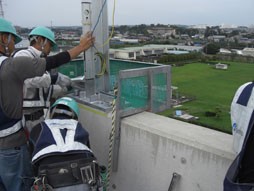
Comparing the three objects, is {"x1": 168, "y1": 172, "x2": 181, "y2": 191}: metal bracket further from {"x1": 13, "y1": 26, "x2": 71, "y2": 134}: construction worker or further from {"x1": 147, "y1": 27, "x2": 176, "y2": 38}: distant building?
{"x1": 147, "y1": 27, "x2": 176, "y2": 38}: distant building

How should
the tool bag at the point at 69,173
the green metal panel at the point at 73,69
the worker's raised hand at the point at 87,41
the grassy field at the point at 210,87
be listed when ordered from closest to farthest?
the tool bag at the point at 69,173
the worker's raised hand at the point at 87,41
the green metal panel at the point at 73,69
the grassy field at the point at 210,87

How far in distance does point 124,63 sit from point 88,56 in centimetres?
82

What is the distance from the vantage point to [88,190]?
2094 mm

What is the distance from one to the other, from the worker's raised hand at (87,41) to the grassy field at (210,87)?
16.8 metres

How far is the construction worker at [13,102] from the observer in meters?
2.28

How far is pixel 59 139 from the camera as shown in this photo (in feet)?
7.16

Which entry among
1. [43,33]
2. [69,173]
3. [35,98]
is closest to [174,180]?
[69,173]

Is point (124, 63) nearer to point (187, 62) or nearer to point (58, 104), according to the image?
point (58, 104)

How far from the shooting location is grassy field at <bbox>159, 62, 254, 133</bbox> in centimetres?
2726

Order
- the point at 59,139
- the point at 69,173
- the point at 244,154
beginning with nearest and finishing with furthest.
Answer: the point at 244,154 < the point at 69,173 < the point at 59,139

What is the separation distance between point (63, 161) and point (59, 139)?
0.19 m

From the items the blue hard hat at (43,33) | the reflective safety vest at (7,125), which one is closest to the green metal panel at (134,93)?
the blue hard hat at (43,33)

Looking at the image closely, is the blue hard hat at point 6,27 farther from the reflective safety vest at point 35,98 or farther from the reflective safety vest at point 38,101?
the reflective safety vest at point 38,101

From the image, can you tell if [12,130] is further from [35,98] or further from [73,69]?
[73,69]
